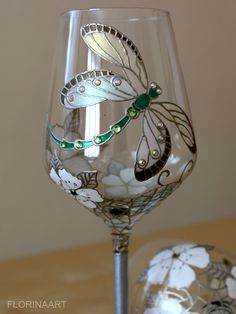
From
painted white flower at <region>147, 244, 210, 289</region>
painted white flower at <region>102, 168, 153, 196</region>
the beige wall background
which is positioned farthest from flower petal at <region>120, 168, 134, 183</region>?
the beige wall background

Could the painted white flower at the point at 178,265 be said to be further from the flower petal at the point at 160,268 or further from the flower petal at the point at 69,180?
the flower petal at the point at 69,180

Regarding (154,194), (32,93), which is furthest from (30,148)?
(154,194)

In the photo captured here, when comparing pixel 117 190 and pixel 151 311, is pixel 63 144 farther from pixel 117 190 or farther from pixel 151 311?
pixel 151 311

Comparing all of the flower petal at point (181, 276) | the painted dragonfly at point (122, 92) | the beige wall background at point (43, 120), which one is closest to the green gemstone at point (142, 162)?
the painted dragonfly at point (122, 92)

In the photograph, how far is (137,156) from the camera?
406 millimetres

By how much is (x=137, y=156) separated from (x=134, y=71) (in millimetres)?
60

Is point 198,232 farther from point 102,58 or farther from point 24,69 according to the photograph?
point 102,58

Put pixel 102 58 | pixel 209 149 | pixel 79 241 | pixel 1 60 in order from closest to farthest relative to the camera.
Result: pixel 102 58 < pixel 1 60 < pixel 79 241 < pixel 209 149

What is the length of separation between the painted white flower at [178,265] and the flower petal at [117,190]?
140 millimetres

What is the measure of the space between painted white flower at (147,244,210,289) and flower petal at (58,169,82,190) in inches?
6.1

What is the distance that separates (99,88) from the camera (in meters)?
0.39

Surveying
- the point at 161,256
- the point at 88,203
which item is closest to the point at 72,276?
the point at 161,256

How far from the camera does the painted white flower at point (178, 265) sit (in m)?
0.51

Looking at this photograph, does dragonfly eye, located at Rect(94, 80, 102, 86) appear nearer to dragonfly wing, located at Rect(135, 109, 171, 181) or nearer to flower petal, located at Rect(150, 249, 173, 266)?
dragonfly wing, located at Rect(135, 109, 171, 181)
